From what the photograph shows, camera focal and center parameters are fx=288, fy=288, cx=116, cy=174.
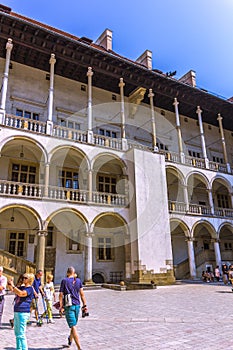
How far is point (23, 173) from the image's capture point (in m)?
18.2

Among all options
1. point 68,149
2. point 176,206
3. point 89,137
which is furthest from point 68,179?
point 176,206

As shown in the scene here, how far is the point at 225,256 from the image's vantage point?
914 inches

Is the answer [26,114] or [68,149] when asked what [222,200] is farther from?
[26,114]

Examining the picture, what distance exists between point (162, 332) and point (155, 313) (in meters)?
2.31

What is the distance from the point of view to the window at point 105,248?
20.2m

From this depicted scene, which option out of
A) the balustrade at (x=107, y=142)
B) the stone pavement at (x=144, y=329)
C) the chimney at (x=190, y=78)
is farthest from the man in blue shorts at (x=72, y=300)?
the chimney at (x=190, y=78)

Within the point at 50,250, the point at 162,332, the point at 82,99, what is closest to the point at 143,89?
the point at 82,99

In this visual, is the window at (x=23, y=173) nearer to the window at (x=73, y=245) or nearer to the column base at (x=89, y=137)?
the column base at (x=89, y=137)

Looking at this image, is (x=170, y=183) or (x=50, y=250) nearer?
(x=50, y=250)

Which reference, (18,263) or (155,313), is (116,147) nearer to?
(18,263)

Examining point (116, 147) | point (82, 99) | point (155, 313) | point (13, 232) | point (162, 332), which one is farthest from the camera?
point (82, 99)

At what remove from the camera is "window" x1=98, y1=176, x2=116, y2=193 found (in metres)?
20.9

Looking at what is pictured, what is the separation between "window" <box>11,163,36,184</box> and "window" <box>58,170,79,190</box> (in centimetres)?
177

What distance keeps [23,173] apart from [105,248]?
767 cm
